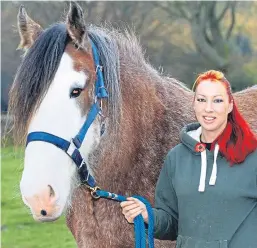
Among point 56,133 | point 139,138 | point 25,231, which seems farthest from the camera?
point 25,231

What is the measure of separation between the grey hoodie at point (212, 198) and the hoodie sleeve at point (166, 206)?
25 mm

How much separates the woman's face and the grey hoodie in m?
0.12

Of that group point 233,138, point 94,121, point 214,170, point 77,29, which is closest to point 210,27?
point 77,29

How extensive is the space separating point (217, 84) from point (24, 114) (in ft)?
3.37

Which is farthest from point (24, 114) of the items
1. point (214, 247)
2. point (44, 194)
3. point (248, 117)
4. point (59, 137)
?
point (248, 117)

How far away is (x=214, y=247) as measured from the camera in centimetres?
276

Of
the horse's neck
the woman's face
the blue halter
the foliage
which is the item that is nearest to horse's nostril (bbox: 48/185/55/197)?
the blue halter

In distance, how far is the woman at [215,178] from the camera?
275 cm

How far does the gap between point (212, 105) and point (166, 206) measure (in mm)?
607

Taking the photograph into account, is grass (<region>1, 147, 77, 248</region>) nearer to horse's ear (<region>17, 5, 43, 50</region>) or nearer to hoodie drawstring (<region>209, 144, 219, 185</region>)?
horse's ear (<region>17, 5, 43, 50</region>)

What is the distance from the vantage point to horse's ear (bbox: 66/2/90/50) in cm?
315

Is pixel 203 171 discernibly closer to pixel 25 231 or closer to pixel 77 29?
pixel 77 29

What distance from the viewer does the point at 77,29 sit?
10.6 ft

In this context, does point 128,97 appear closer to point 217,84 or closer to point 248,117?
point 217,84
